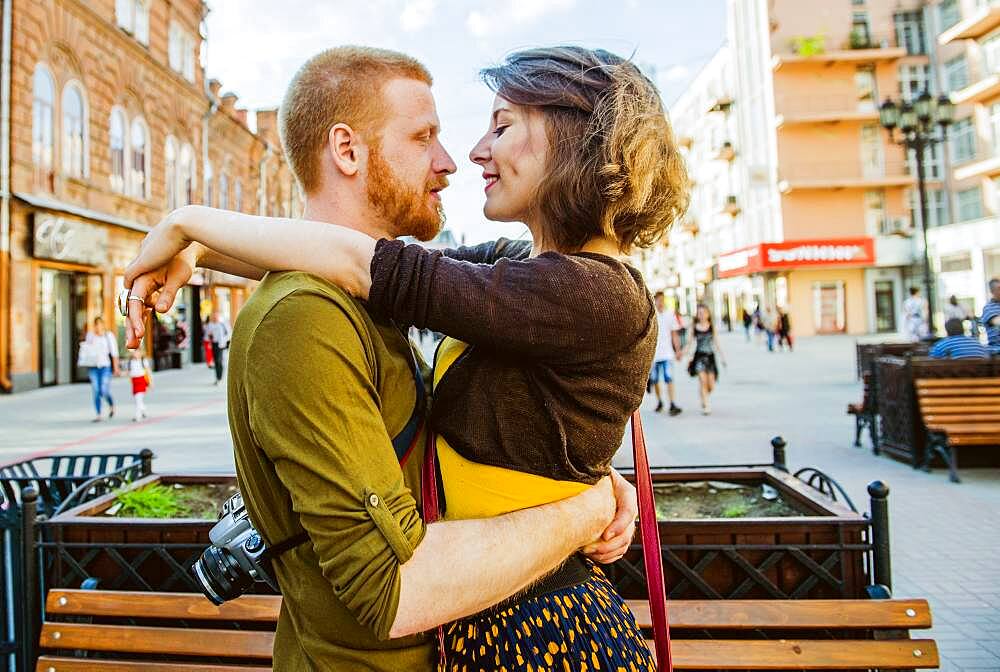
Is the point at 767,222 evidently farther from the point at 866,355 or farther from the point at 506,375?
the point at 506,375

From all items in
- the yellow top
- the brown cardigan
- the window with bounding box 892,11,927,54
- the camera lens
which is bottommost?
the camera lens

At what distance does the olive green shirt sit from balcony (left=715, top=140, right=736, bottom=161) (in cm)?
4677

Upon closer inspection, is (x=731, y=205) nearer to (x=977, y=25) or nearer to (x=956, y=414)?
(x=977, y=25)

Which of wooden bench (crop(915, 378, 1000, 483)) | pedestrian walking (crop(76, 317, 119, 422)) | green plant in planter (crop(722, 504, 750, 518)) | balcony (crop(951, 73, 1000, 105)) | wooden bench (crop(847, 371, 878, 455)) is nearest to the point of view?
green plant in planter (crop(722, 504, 750, 518))

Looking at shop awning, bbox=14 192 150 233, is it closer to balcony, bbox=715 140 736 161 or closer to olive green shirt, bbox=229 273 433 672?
olive green shirt, bbox=229 273 433 672

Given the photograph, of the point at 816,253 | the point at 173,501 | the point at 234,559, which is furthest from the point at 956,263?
the point at 234,559

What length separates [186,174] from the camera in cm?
2544

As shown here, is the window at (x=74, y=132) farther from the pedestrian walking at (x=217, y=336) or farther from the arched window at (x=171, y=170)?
the pedestrian walking at (x=217, y=336)

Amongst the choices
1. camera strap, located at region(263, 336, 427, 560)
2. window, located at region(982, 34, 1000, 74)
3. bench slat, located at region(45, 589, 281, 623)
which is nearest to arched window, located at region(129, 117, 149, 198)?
bench slat, located at region(45, 589, 281, 623)

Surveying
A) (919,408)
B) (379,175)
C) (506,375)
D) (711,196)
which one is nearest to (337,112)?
(379,175)

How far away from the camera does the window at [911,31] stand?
3962cm

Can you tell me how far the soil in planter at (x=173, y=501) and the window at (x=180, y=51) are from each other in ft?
80.0

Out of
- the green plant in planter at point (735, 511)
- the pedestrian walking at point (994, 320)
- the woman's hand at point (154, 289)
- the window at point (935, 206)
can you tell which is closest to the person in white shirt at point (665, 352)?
the pedestrian walking at point (994, 320)

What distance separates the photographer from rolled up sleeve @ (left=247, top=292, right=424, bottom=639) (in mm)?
1078
